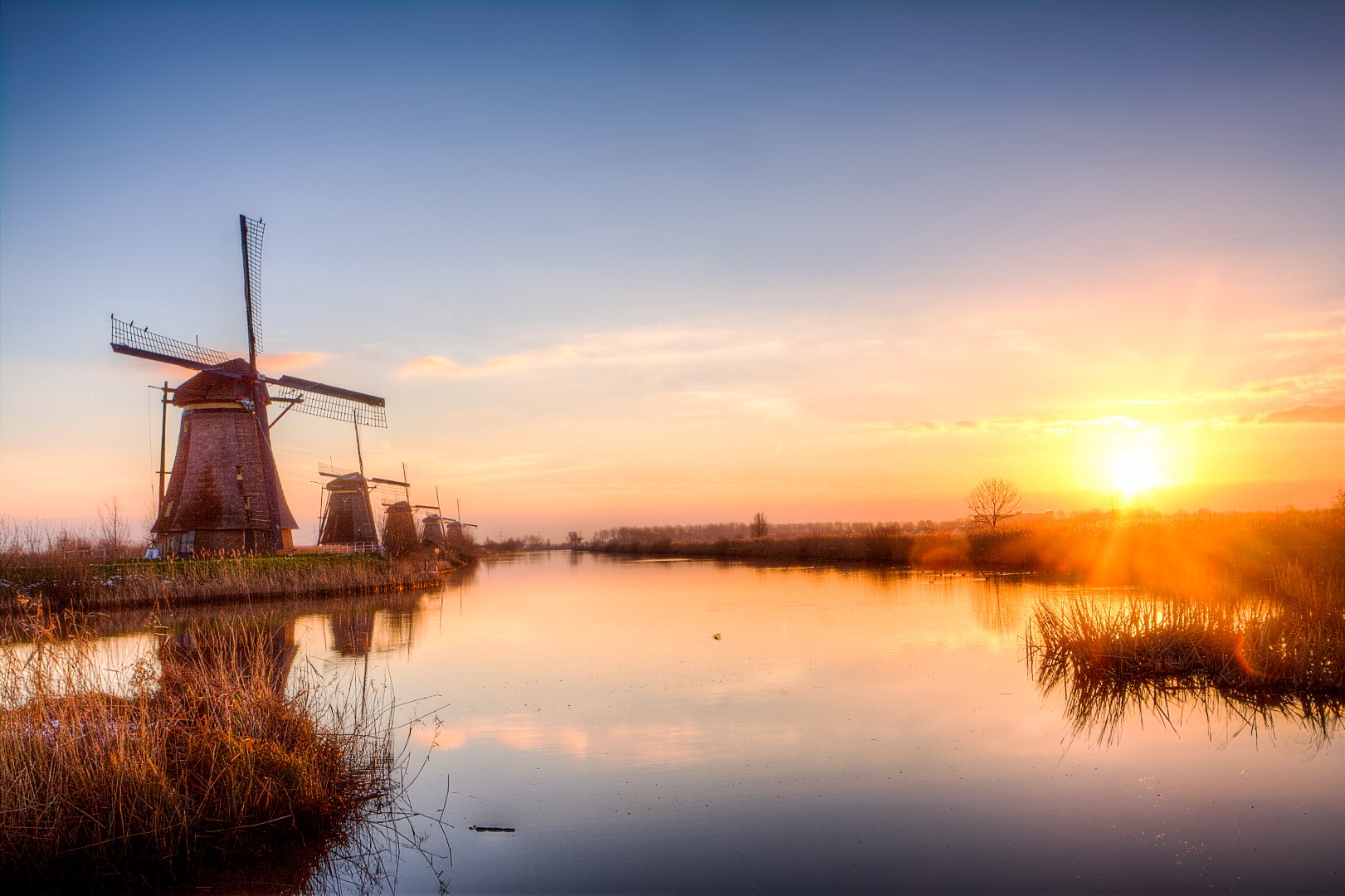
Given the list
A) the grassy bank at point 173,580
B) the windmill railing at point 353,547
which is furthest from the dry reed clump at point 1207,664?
the windmill railing at point 353,547

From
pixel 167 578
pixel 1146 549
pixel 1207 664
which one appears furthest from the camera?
pixel 1146 549

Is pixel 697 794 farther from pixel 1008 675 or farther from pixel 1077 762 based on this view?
pixel 1008 675

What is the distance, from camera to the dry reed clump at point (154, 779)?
491cm

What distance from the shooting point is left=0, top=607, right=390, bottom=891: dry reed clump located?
4.91 metres

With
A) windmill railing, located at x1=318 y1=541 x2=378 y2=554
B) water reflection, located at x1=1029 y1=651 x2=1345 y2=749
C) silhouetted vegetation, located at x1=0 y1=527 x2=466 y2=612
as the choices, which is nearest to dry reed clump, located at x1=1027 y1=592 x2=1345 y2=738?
water reflection, located at x1=1029 y1=651 x2=1345 y2=749

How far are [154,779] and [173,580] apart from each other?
18.0m

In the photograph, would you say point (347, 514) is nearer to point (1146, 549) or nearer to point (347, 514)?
point (347, 514)

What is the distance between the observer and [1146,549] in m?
24.9

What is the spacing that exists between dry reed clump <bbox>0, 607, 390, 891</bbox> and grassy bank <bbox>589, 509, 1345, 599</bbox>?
969cm

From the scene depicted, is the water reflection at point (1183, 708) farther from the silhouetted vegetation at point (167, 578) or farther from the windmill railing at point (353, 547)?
the windmill railing at point (353, 547)

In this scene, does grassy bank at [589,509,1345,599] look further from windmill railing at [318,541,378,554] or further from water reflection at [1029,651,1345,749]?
windmill railing at [318,541,378,554]

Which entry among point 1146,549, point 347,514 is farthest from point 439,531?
point 1146,549

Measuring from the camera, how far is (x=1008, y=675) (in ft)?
33.4

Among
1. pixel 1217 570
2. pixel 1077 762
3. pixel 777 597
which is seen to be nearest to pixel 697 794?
pixel 1077 762
